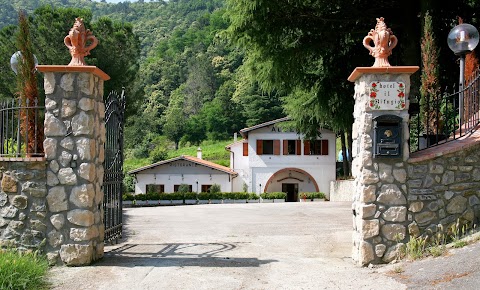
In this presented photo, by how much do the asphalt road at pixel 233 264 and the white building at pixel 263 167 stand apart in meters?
28.0

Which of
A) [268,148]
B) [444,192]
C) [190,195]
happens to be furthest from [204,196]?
[444,192]

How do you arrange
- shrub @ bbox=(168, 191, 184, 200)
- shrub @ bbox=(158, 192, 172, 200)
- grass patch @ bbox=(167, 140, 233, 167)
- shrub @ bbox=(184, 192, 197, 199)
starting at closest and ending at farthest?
shrub @ bbox=(158, 192, 172, 200)
shrub @ bbox=(168, 191, 184, 200)
shrub @ bbox=(184, 192, 197, 199)
grass patch @ bbox=(167, 140, 233, 167)

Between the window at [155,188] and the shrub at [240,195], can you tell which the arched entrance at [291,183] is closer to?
the shrub at [240,195]

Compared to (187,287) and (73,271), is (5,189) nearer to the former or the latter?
(73,271)

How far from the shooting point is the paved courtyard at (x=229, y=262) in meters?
5.98

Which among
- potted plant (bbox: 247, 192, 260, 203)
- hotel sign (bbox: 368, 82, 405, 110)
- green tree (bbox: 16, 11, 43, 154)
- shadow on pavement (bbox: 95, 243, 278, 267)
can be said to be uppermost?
green tree (bbox: 16, 11, 43, 154)

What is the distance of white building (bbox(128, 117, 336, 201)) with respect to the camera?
126ft

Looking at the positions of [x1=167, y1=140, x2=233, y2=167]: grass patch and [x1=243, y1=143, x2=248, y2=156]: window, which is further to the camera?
[x1=167, y1=140, x2=233, y2=167]: grass patch

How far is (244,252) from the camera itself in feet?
25.7

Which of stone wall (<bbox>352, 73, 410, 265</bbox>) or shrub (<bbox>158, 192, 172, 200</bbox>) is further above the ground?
stone wall (<bbox>352, 73, 410, 265</bbox>)

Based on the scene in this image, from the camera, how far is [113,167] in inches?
329

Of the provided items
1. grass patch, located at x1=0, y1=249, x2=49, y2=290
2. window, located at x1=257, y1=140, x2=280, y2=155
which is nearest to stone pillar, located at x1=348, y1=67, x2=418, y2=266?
grass patch, located at x1=0, y1=249, x2=49, y2=290

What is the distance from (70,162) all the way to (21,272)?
1.62 metres

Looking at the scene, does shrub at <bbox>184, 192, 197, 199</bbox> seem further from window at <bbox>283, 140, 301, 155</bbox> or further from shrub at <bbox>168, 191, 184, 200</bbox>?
window at <bbox>283, 140, 301, 155</bbox>
